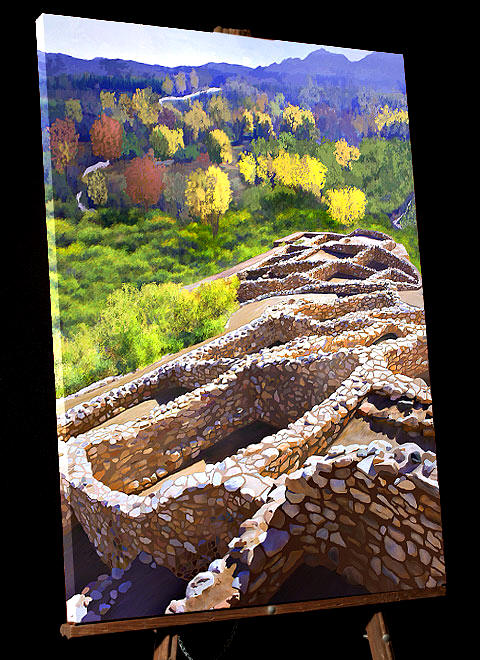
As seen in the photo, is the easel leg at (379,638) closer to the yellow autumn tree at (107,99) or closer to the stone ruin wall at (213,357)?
the stone ruin wall at (213,357)

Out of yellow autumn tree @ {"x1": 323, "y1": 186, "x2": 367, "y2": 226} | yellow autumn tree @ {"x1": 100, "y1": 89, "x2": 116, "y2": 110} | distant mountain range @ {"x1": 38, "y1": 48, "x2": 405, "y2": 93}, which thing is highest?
distant mountain range @ {"x1": 38, "y1": 48, "x2": 405, "y2": 93}

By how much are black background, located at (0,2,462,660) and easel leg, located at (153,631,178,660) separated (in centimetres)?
19

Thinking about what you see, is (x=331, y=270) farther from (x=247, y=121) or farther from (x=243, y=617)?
(x=243, y=617)

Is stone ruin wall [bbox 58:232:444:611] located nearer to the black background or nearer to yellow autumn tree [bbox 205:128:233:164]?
the black background

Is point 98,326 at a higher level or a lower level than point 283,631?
higher

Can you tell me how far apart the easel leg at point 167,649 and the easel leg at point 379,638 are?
32.6 inches

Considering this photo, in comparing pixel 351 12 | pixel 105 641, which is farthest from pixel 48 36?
pixel 105 641

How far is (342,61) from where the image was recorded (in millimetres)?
2473

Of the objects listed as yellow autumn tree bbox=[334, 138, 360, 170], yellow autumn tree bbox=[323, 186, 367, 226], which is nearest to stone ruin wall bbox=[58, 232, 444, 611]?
yellow autumn tree bbox=[323, 186, 367, 226]

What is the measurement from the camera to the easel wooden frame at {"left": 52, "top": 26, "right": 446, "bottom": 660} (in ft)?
6.47

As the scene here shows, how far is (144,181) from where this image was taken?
219cm

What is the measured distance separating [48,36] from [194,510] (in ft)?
6.59

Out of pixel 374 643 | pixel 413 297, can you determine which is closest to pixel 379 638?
pixel 374 643

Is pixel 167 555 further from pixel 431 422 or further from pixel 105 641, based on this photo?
pixel 431 422
